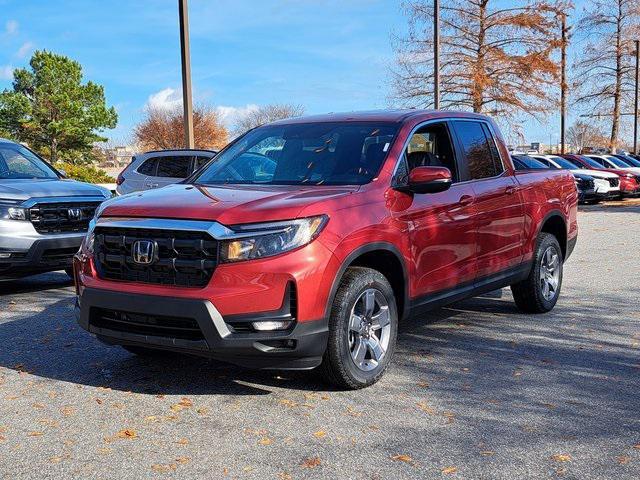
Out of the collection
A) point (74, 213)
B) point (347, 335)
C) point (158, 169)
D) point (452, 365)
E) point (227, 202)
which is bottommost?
point (452, 365)

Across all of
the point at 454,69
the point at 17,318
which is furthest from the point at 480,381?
the point at 454,69

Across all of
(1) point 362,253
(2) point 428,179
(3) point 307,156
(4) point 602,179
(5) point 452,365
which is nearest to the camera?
(1) point 362,253

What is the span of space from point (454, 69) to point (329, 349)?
30.0m

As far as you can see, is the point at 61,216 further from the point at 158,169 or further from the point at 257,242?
the point at 158,169

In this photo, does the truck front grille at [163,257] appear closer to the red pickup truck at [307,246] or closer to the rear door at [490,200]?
the red pickup truck at [307,246]

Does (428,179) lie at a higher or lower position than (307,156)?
lower

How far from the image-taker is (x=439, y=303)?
586 centimetres

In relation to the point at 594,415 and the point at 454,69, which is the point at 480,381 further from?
the point at 454,69

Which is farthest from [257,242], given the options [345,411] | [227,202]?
[345,411]

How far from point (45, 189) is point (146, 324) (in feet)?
14.8

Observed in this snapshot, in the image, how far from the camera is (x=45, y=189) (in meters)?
8.55

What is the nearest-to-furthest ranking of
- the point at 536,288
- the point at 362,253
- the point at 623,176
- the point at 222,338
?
the point at 222,338 → the point at 362,253 → the point at 536,288 → the point at 623,176

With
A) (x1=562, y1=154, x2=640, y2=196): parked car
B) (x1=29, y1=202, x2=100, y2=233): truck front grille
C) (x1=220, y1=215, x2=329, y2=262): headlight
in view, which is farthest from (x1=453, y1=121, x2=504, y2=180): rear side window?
(x1=562, y1=154, x2=640, y2=196): parked car

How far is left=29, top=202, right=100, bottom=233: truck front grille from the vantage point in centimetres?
828
